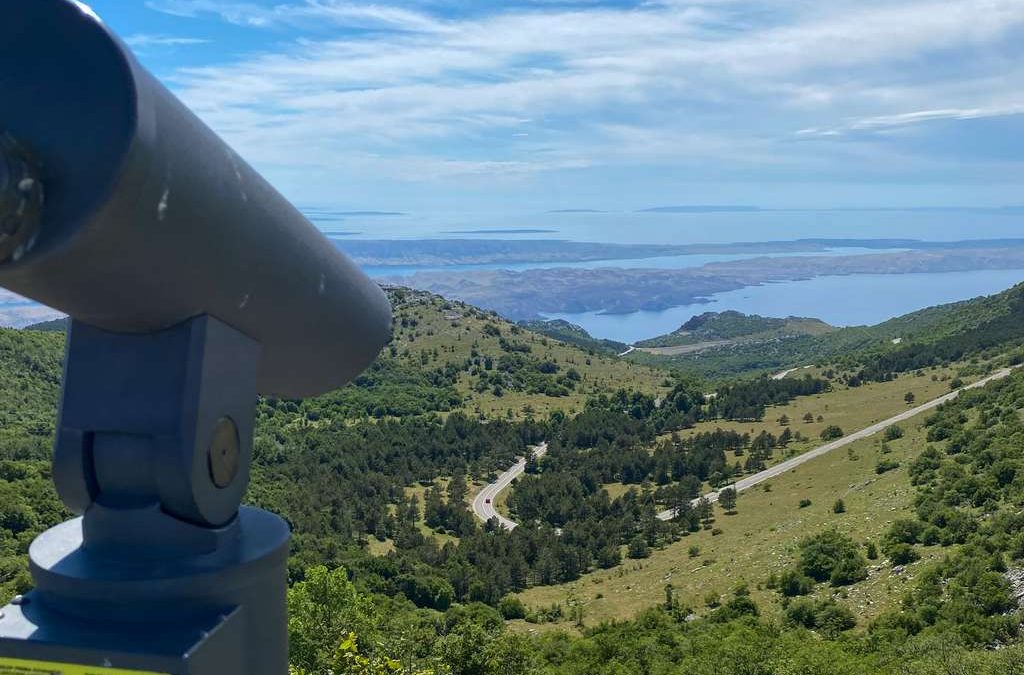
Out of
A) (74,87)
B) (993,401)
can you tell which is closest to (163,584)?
(74,87)

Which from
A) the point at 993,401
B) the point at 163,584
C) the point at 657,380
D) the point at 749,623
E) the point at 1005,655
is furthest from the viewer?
the point at 657,380

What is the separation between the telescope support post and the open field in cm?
2939

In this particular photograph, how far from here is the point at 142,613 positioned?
3.90 m

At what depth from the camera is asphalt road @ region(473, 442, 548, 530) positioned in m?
65.2

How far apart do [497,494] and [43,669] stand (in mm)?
69922

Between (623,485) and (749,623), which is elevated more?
(749,623)

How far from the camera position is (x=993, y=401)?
5453cm

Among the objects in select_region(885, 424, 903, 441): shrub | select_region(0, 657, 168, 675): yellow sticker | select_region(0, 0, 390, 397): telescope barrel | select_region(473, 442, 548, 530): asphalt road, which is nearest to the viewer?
select_region(0, 0, 390, 397): telescope barrel

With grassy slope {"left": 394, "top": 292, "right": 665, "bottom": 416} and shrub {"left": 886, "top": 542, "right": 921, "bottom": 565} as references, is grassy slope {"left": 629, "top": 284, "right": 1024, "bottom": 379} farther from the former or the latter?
shrub {"left": 886, "top": 542, "right": 921, "bottom": 565}

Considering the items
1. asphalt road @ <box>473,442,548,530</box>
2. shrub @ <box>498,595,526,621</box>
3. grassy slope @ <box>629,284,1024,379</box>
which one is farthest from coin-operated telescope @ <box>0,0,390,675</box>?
grassy slope @ <box>629,284,1024,379</box>

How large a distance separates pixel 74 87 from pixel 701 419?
94019 millimetres

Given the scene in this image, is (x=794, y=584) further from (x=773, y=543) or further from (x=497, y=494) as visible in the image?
(x=497, y=494)

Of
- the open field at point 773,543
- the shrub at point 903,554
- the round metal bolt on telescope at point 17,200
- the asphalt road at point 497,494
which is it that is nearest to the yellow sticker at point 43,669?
the round metal bolt on telescope at point 17,200

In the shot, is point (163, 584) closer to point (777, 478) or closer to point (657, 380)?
point (777, 478)
